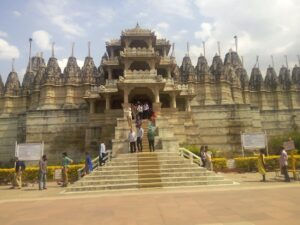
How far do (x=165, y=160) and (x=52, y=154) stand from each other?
23.0m

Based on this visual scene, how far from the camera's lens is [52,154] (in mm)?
34875

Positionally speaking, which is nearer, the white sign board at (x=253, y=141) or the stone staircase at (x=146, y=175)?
the stone staircase at (x=146, y=175)

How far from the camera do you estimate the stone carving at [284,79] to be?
160 ft

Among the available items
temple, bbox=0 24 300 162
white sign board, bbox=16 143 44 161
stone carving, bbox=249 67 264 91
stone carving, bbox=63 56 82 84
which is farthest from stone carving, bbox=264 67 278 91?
white sign board, bbox=16 143 44 161

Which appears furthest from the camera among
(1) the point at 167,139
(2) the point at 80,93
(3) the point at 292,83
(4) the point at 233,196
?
(3) the point at 292,83

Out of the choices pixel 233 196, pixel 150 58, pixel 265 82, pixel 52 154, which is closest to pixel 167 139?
pixel 233 196

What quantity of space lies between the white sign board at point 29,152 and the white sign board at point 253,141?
46.6 ft

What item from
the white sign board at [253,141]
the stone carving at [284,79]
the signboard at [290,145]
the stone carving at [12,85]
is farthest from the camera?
the stone carving at [284,79]

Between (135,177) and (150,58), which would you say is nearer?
(135,177)

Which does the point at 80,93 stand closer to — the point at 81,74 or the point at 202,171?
the point at 81,74

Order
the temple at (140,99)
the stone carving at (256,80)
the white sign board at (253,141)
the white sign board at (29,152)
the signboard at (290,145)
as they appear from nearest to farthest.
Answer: the signboard at (290,145)
the white sign board at (29,152)
the white sign board at (253,141)
the temple at (140,99)
the stone carving at (256,80)

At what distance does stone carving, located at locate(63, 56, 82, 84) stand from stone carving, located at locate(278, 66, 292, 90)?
33.0 m

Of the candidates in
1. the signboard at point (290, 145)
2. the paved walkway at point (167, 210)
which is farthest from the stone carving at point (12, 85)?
the signboard at point (290, 145)

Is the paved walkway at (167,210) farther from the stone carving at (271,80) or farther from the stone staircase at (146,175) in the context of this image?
the stone carving at (271,80)
